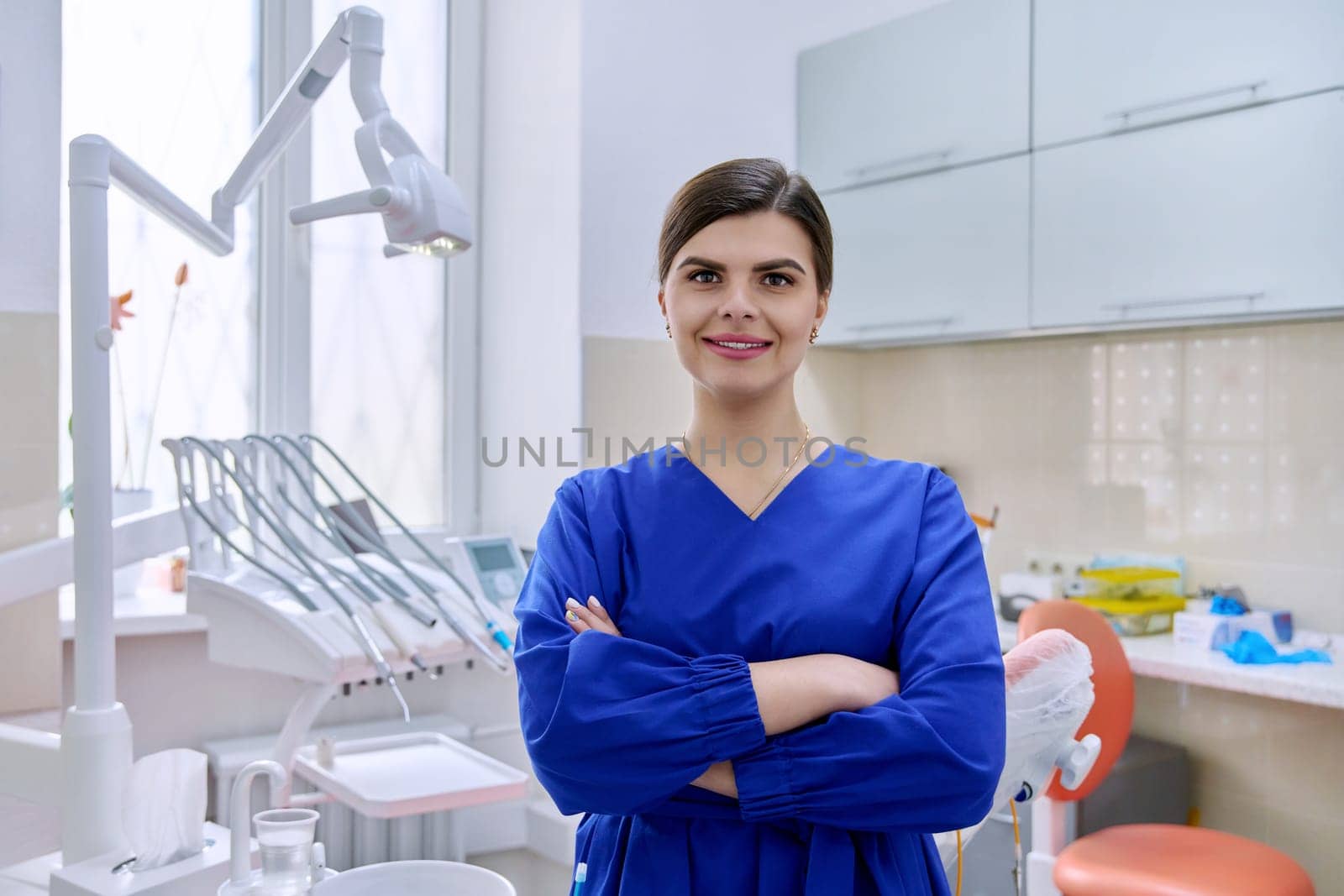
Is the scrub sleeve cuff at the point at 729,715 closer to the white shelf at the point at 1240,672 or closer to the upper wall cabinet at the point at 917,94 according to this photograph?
the white shelf at the point at 1240,672

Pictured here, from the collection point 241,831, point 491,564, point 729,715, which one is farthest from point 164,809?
point 491,564

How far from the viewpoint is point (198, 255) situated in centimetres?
255

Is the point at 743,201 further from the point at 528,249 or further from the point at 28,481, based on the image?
the point at 528,249

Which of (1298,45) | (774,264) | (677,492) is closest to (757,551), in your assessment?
(677,492)

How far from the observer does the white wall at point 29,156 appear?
1.62m

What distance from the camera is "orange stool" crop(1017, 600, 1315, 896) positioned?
5.91 ft

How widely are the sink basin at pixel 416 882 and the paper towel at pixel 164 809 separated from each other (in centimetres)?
17

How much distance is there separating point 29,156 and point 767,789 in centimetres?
148

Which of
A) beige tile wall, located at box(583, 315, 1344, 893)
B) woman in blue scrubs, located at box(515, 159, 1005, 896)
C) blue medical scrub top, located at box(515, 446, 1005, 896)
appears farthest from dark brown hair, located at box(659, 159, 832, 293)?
beige tile wall, located at box(583, 315, 1344, 893)

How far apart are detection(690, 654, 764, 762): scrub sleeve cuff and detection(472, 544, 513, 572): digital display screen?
1608mm

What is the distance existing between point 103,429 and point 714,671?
679mm

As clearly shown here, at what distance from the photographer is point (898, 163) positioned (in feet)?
9.44

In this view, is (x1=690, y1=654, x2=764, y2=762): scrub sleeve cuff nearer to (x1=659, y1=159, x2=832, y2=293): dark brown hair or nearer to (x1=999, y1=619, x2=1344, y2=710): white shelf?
(x1=659, y1=159, x2=832, y2=293): dark brown hair


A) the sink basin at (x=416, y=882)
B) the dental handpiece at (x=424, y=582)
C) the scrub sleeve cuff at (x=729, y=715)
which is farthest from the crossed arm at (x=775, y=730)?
the dental handpiece at (x=424, y=582)
